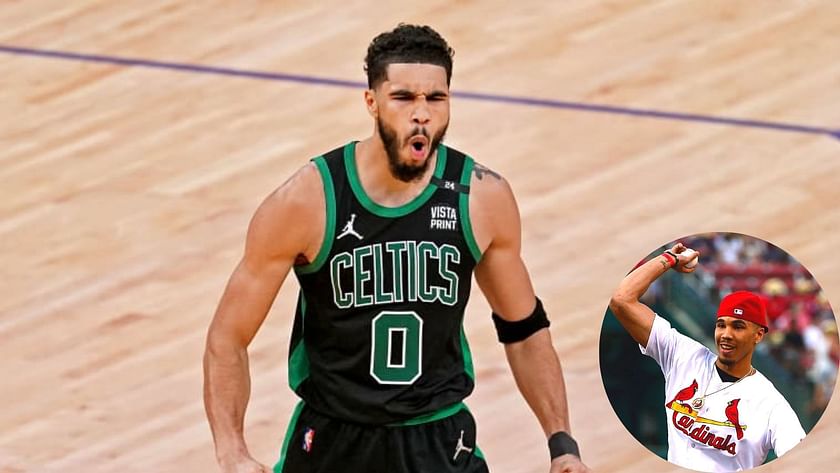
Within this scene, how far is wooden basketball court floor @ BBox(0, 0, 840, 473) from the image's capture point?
691cm

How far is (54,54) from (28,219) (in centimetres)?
206

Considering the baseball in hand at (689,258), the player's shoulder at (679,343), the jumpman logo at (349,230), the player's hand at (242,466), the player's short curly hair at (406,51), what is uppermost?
the player's short curly hair at (406,51)

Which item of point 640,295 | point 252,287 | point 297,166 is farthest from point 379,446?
point 297,166

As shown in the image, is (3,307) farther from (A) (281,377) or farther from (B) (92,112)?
(B) (92,112)

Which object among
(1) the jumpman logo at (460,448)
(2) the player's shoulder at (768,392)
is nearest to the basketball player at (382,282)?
(1) the jumpman logo at (460,448)

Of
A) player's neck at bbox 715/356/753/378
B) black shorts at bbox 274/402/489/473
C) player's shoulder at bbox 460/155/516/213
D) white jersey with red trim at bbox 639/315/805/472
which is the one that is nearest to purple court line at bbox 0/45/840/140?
white jersey with red trim at bbox 639/315/805/472

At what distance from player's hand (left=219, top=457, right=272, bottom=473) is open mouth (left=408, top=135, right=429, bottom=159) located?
853 millimetres

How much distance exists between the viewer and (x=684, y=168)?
853 cm

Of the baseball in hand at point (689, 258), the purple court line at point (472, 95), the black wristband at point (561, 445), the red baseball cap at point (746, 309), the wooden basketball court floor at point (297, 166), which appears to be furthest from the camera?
the purple court line at point (472, 95)

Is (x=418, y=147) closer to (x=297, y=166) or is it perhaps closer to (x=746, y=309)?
(x=746, y=309)

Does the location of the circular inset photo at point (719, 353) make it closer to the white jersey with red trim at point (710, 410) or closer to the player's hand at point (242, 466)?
the white jersey with red trim at point (710, 410)

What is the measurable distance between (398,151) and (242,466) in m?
0.87

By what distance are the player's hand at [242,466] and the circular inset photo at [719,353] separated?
5.08 feet

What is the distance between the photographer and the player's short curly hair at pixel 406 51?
4.34 metres
